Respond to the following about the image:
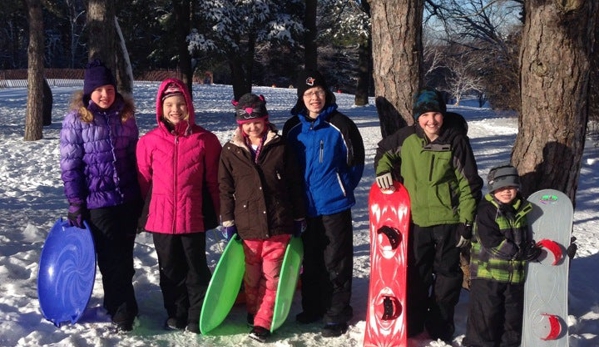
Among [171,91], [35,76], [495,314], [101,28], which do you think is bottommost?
[495,314]

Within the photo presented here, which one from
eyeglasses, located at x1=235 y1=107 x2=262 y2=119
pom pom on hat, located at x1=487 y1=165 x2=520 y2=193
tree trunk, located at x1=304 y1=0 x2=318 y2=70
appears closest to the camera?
pom pom on hat, located at x1=487 y1=165 x2=520 y2=193

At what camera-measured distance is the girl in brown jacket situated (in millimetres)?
3770

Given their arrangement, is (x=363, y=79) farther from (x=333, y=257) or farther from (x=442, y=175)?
(x=442, y=175)

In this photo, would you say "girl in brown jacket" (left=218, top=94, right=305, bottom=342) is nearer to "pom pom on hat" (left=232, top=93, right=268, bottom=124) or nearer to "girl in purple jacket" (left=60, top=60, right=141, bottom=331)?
"pom pom on hat" (left=232, top=93, right=268, bottom=124)

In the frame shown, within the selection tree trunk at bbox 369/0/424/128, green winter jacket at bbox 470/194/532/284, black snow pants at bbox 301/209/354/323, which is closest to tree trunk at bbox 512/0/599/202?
green winter jacket at bbox 470/194/532/284

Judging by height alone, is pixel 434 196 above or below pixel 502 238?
above

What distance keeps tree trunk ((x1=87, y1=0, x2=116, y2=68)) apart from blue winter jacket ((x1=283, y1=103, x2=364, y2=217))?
577 cm

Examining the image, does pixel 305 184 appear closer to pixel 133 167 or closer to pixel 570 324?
pixel 133 167

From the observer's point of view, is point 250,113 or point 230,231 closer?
point 250,113

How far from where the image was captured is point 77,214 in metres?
3.82

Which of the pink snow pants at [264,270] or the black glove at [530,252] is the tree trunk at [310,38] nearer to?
the pink snow pants at [264,270]

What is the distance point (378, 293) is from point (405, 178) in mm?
816

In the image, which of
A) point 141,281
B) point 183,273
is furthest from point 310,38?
point 183,273

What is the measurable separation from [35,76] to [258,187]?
1020 centimetres
